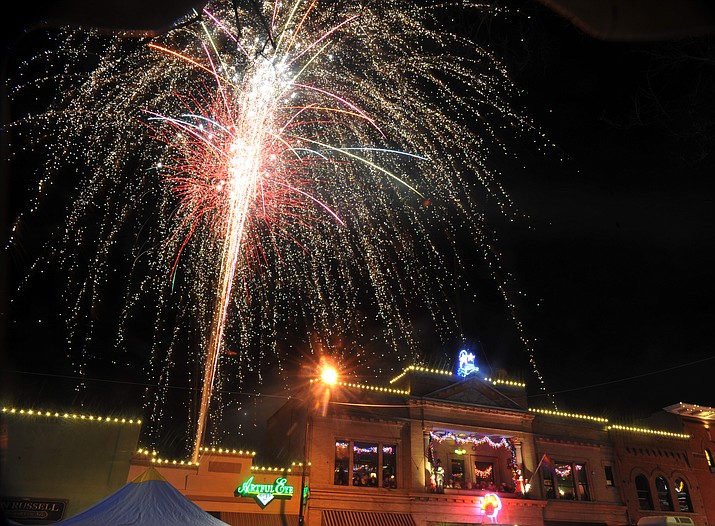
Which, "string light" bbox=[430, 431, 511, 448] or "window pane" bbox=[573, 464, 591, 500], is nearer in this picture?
"string light" bbox=[430, 431, 511, 448]

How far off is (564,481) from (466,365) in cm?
791

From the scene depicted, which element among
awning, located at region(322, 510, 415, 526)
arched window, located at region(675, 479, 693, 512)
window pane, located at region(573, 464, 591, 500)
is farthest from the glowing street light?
arched window, located at region(675, 479, 693, 512)

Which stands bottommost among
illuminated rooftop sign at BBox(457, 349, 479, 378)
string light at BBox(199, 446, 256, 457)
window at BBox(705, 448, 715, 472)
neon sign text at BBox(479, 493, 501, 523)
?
neon sign text at BBox(479, 493, 501, 523)

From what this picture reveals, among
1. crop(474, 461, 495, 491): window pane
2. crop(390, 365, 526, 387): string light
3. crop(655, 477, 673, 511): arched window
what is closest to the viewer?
crop(390, 365, 526, 387): string light

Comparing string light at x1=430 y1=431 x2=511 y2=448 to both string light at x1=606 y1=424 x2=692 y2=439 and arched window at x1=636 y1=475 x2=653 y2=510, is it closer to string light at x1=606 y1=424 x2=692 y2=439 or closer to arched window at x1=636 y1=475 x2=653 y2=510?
string light at x1=606 y1=424 x2=692 y2=439

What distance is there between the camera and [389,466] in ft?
74.7

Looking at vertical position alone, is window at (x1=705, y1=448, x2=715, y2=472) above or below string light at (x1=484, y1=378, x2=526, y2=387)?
below

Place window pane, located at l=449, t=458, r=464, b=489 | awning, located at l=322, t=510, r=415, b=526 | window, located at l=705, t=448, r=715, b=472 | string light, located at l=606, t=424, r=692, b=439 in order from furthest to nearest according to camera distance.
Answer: window, located at l=705, t=448, r=715, b=472 < string light, located at l=606, t=424, r=692, b=439 < window pane, located at l=449, t=458, r=464, b=489 < awning, located at l=322, t=510, r=415, b=526

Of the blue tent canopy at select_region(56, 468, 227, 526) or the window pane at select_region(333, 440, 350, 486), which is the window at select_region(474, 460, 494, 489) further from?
the blue tent canopy at select_region(56, 468, 227, 526)

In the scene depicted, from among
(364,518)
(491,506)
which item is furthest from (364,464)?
(491,506)

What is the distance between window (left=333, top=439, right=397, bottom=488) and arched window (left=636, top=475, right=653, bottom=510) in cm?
1464

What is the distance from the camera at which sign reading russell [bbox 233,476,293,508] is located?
19.0m

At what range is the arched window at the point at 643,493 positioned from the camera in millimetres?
26938

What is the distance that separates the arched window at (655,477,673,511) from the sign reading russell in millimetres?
21235
